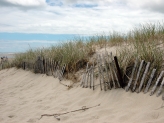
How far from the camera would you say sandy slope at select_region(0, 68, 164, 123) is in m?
3.58

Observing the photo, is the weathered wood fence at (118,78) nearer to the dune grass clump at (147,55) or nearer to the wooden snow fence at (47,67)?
the dune grass clump at (147,55)

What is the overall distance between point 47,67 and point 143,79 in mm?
4765

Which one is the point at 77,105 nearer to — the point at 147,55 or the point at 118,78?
the point at 118,78

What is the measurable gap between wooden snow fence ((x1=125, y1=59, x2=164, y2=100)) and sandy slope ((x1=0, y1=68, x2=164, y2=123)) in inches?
5.5

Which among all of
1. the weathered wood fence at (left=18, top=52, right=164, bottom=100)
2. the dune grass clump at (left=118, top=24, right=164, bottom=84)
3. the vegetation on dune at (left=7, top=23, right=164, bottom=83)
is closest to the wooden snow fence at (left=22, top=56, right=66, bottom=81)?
the vegetation on dune at (left=7, top=23, right=164, bottom=83)

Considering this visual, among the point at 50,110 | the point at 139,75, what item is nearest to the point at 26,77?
the point at 50,110

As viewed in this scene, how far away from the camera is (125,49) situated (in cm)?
511

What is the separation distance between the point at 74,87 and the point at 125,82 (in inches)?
69.8

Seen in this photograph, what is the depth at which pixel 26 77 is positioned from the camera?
30.3 feet

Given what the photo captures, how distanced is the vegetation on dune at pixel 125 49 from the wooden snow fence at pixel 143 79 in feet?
0.61

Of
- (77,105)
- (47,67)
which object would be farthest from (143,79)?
(47,67)

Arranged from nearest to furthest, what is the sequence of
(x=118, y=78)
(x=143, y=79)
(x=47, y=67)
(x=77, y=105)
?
(x=143, y=79), (x=118, y=78), (x=77, y=105), (x=47, y=67)

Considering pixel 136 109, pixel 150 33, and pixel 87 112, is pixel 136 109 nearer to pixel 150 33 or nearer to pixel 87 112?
pixel 87 112

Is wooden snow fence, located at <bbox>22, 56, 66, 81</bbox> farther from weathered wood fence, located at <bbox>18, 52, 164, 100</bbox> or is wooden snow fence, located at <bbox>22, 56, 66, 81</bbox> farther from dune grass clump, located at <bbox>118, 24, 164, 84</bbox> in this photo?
dune grass clump, located at <bbox>118, 24, 164, 84</bbox>
